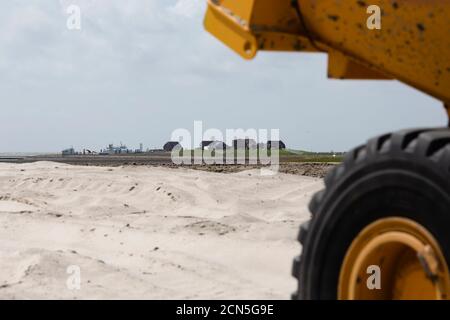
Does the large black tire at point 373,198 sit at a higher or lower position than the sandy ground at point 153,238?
higher

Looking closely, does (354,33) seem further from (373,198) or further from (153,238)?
(153,238)

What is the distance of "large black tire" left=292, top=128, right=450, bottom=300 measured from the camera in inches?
95.5

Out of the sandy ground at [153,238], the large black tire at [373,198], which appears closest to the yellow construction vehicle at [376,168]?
the large black tire at [373,198]

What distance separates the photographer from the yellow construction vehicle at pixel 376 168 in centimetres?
247

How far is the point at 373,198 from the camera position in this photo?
8.65 ft

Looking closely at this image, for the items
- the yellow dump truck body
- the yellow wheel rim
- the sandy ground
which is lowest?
the sandy ground

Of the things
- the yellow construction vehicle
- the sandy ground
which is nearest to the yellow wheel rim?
the yellow construction vehicle

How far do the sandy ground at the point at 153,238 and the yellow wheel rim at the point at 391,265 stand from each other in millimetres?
2250

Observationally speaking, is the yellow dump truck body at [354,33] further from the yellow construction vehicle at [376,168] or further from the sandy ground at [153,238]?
the sandy ground at [153,238]

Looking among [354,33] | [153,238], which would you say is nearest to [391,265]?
[354,33]

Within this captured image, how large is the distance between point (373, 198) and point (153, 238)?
533 cm

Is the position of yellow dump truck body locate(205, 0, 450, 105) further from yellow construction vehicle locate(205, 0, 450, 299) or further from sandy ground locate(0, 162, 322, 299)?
sandy ground locate(0, 162, 322, 299)

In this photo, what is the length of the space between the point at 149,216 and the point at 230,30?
20.9 feet

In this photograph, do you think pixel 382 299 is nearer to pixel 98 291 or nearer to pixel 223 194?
pixel 98 291
